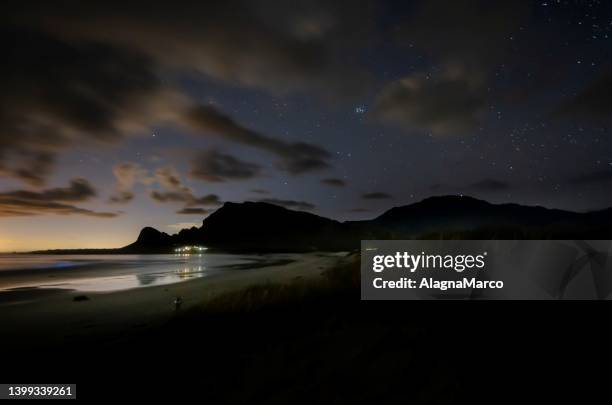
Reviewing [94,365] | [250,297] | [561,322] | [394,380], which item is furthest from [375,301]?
[94,365]

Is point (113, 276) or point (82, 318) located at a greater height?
point (82, 318)

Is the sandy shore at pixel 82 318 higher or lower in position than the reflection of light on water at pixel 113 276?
higher

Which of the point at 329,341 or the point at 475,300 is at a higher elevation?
the point at 475,300

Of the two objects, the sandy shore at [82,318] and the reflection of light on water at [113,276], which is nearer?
the sandy shore at [82,318]

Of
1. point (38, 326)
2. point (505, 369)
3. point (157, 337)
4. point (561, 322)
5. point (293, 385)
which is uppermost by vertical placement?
point (561, 322)

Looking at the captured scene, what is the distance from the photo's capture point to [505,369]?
3.94 m

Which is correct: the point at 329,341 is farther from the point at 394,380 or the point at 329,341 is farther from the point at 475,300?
the point at 475,300

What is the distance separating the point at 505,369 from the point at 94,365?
7.84 m

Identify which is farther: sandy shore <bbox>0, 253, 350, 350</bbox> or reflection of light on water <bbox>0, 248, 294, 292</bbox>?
Answer: reflection of light on water <bbox>0, 248, 294, 292</bbox>

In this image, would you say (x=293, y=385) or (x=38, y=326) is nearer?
(x=293, y=385)

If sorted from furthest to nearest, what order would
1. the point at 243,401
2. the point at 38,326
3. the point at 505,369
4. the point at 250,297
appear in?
the point at 38,326
the point at 250,297
the point at 243,401
the point at 505,369

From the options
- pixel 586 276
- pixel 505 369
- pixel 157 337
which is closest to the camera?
pixel 505 369

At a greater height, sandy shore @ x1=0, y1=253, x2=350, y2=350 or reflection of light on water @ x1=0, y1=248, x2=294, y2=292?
sandy shore @ x1=0, y1=253, x2=350, y2=350

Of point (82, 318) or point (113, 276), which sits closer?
point (82, 318)
